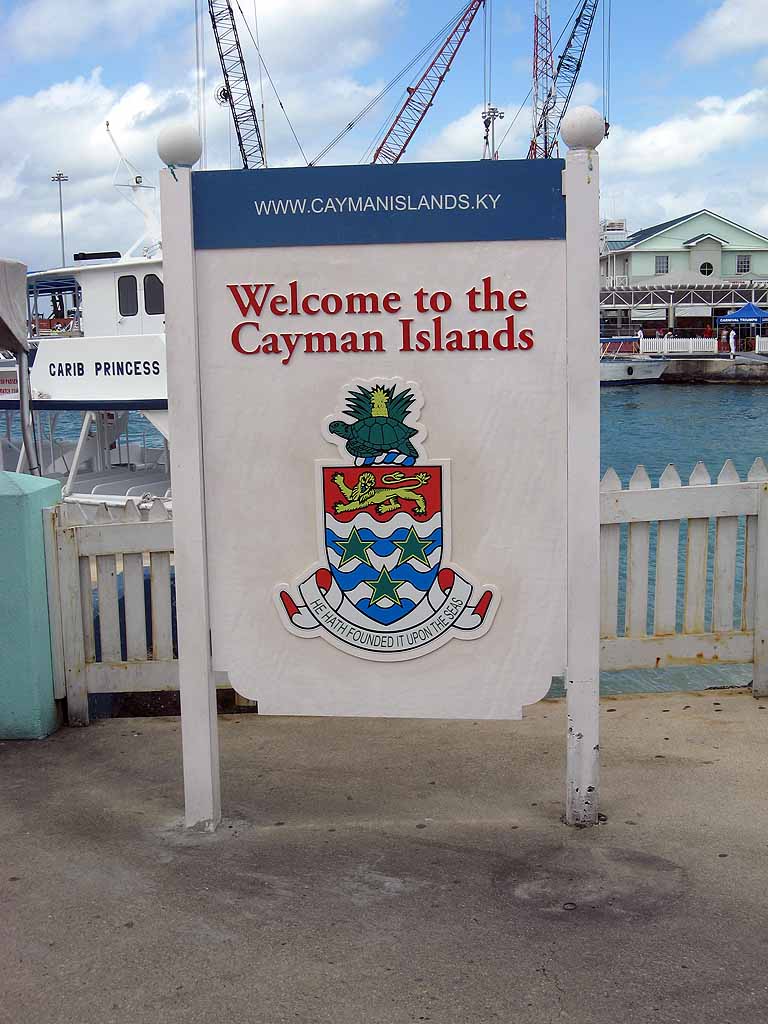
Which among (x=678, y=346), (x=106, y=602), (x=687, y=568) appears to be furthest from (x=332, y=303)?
(x=678, y=346)

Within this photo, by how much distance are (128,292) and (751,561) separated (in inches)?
664

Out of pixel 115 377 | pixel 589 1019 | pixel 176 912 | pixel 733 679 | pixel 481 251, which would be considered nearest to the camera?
pixel 589 1019

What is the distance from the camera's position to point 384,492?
4008 millimetres

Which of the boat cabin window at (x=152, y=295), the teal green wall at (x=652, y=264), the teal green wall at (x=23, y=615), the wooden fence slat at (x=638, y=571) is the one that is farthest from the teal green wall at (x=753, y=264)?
the teal green wall at (x=23, y=615)

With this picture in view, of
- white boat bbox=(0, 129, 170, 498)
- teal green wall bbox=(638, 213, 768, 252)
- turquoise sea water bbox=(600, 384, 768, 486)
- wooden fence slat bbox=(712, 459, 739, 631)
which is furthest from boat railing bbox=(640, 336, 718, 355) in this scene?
wooden fence slat bbox=(712, 459, 739, 631)

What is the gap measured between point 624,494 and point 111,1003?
11.4ft

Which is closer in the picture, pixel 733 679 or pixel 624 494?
pixel 624 494

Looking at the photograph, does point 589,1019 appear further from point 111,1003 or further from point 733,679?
point 733,679

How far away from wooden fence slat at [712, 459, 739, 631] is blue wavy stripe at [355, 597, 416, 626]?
2245 mm

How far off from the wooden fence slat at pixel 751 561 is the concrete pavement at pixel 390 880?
61 centimetres

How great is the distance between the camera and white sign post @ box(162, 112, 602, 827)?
12.7ft

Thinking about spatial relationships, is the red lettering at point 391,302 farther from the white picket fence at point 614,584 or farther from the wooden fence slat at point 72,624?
the wooden fence slat at point 72,624

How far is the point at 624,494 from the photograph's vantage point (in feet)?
18.0

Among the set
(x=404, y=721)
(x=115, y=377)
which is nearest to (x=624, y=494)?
(x=404, y=721)
